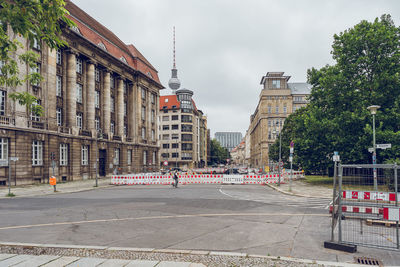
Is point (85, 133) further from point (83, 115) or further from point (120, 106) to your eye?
point (120, 106)

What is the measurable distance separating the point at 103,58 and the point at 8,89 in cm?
1886

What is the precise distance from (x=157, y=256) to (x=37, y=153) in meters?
30.8

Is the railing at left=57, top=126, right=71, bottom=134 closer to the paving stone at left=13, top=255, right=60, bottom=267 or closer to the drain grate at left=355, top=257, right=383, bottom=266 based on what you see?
the paving stone at left=13, top=255, right=60, bottom=267

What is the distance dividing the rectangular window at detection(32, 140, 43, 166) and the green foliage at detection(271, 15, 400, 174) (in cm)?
2772

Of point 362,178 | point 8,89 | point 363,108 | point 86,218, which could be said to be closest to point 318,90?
point 363,108

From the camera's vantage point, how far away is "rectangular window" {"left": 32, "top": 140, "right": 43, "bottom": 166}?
31525mm

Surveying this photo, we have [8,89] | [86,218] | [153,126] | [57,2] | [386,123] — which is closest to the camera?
[57,2]

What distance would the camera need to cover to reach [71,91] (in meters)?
38.3

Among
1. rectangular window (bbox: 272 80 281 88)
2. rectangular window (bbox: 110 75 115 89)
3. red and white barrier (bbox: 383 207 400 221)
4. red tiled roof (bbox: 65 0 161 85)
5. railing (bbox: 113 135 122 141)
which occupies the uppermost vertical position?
rectangular window (bbox: 272 80 281 88)

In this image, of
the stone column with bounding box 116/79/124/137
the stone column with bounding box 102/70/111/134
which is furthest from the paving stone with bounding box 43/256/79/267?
the stone column with bounding box 116/79/124/137

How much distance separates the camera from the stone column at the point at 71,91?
38031mm

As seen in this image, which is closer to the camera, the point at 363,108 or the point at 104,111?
the point at 363,108

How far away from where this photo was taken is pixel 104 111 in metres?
47.0

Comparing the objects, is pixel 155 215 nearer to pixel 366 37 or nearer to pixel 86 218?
pixel 86 218
